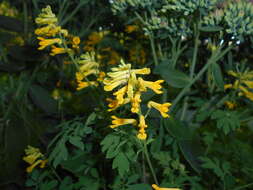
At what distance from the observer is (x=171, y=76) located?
706mm

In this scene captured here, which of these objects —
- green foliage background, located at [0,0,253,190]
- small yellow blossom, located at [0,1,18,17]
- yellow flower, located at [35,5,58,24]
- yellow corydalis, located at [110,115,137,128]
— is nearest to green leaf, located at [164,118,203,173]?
green foliage background, located at [0,0,253,190]

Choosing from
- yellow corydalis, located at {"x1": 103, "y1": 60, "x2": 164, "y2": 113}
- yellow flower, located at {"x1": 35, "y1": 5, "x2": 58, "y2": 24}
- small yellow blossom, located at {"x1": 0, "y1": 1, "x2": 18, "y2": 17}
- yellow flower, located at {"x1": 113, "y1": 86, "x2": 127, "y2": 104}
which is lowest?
yellow flower, located at {"x1": 113, "y1": 86, "x2": 127, "y2": 104}

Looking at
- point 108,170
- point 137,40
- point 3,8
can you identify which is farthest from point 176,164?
point 3,8

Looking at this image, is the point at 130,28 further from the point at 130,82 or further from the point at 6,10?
the point at 6,10

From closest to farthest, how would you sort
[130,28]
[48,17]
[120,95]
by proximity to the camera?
[120,95], [48,17], [130,28]

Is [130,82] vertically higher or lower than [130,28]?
lower

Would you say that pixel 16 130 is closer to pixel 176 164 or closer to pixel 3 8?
pixel 176 164

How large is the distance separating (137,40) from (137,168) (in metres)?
0.56

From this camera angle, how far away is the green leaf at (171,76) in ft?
2.26

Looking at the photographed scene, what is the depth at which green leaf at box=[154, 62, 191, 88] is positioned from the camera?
689mm

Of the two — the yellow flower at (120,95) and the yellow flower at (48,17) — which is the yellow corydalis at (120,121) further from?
the yellow flower at (48,17)

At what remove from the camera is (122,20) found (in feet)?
3.56

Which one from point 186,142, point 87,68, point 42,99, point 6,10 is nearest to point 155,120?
point 186,142

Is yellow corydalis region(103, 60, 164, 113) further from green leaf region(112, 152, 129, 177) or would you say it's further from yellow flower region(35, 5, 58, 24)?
yellow flower region(35, 5, 58, 24)
